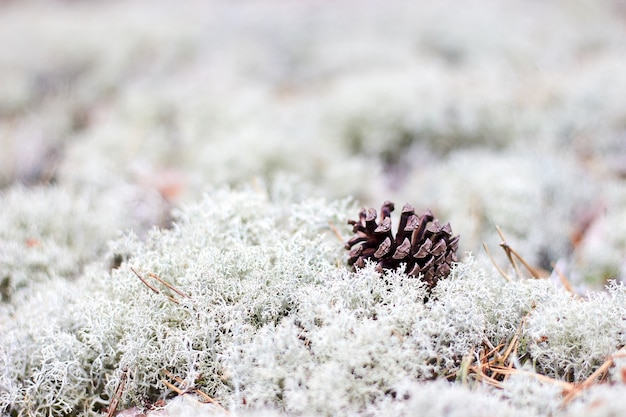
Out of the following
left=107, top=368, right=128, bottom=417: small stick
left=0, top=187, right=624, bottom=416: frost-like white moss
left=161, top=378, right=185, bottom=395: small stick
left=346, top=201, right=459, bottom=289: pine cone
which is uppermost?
left=346, top=201, right=459, bottom=289: pine cone

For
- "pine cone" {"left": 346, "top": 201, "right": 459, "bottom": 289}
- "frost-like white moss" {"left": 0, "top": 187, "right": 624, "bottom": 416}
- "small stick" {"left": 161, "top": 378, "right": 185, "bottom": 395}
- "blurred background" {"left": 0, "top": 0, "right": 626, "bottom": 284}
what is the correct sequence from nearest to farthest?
"frost-like white moss" {"left": 0, "top": 187, "right": 624, "bottom": 416} < "small stick" {"left": 161, "top": 378, "right": 185, "bottom": 395} < "pine cone" {"left": 346, "top": 201, "right": 459, "bottom": 289} < "blurred background" {"left": 0, "top": 0, "right": 626, "bottom": 284}

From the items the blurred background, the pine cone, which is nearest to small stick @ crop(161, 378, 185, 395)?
the pine cone

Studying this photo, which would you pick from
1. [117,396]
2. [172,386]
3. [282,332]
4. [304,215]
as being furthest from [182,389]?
[304,215]

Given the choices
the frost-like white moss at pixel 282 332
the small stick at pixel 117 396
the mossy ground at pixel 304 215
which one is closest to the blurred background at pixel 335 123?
the mossy ground at pixel 304 215

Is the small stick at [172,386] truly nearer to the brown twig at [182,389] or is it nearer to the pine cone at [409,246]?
the brown twig at [182,389]

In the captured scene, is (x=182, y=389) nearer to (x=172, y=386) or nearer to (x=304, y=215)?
(x=172, y=386)

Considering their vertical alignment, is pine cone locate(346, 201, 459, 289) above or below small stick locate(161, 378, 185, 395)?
above

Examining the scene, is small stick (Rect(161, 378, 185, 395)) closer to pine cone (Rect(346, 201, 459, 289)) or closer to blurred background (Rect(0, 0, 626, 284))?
pine cone (Rect(346, 201, 459, 289))
